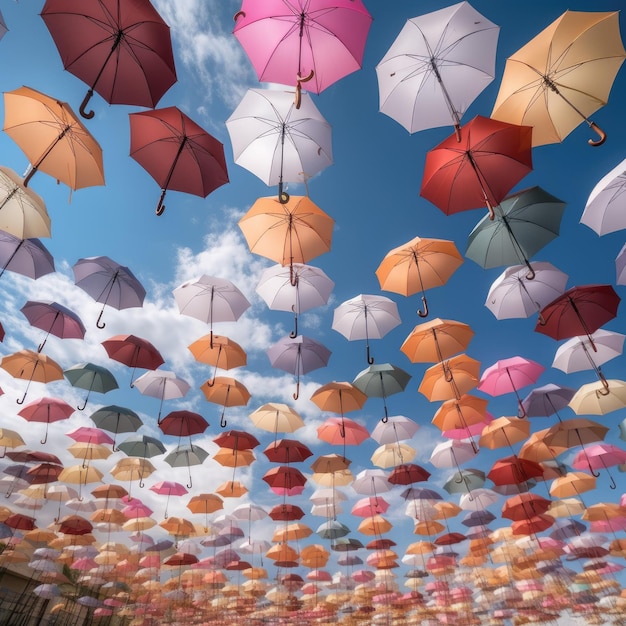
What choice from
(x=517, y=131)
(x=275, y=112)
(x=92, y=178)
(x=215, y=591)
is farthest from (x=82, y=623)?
(x=517, y=131)

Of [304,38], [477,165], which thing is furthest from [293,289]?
[304,38]

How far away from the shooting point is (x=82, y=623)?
2452cm

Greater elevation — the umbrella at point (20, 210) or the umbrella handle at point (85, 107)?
the umbrella at point (20, 210)

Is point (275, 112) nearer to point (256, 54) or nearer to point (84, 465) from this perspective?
point (256, 54)

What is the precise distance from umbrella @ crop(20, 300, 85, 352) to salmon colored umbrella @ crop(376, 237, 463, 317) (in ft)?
24.7

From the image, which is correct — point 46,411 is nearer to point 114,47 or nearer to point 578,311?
point 114,47

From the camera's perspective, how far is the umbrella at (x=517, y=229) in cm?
735

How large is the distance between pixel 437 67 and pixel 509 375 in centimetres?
801

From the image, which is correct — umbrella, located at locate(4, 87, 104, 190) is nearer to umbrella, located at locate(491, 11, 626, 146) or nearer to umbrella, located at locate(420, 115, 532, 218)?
umbrella, located at locate(420, 115, 532, 218)

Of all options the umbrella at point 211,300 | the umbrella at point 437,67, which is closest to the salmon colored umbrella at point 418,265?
the umbrella at point 437,67

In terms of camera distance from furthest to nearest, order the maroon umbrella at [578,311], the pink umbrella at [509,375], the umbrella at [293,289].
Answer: the pink umbrella at [509,375] < the umbrella at [293,289] < the maroon umbrella at [578,311]

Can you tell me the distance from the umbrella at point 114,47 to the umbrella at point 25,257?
4432mm

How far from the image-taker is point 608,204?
690 centimetres

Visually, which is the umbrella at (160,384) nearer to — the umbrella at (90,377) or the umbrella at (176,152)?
the umbrella at (90,377)
